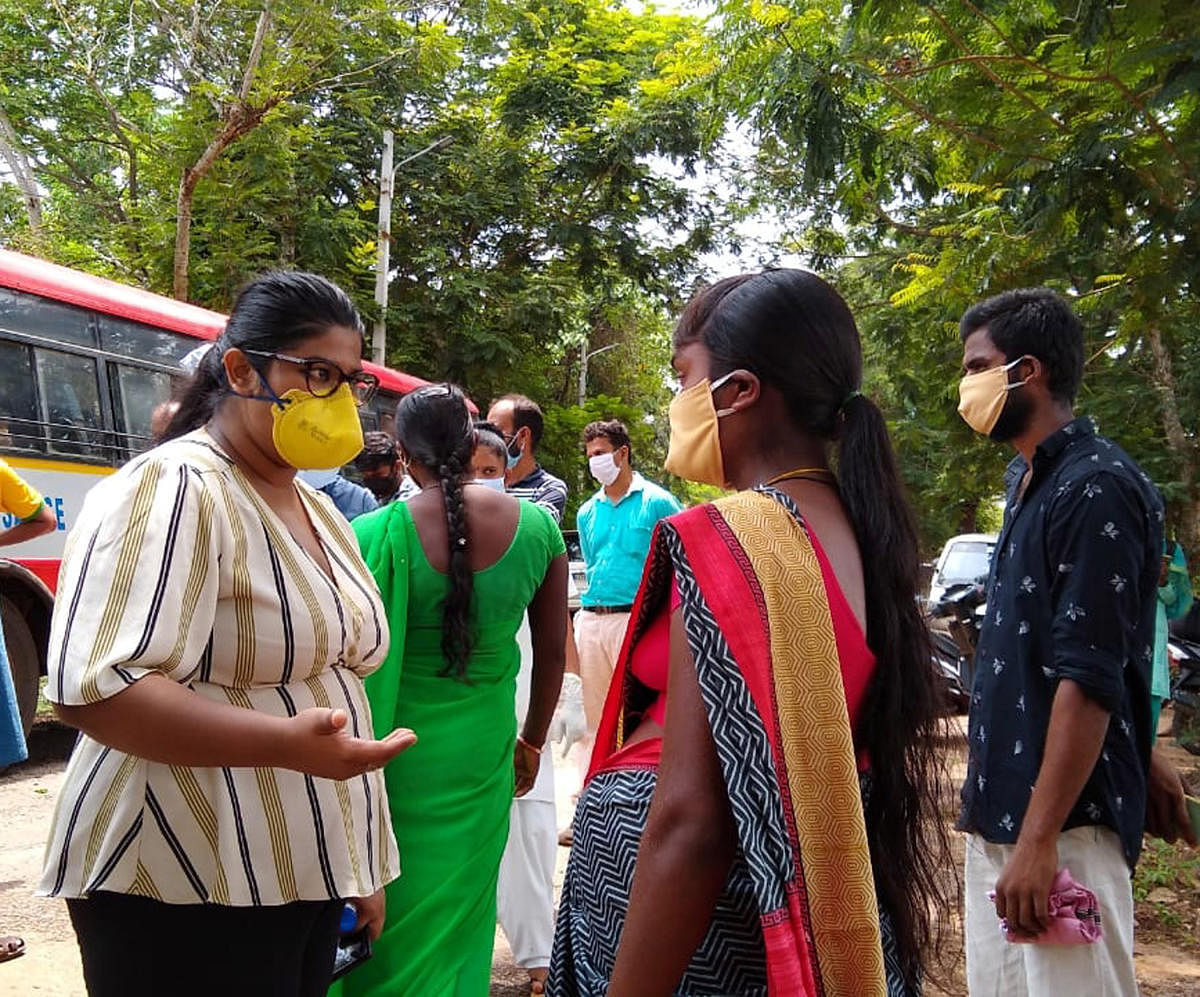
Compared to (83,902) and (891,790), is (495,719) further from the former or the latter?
(891,790)

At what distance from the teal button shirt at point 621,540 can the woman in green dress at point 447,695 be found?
256 cm

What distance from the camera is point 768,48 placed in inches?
229

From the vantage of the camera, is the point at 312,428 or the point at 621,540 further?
the point at 621,540

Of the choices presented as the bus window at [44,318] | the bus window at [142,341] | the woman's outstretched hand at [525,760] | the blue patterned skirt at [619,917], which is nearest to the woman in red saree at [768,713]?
the blue patterned skirt at [619,917]

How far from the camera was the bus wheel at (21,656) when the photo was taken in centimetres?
673

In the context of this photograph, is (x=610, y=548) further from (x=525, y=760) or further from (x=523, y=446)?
(x=525, y=760)

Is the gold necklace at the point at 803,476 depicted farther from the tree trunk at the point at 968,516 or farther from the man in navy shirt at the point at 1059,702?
the tree trunk at the point at 968,516

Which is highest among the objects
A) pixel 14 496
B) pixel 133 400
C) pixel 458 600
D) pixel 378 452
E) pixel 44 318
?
pixel 44 318

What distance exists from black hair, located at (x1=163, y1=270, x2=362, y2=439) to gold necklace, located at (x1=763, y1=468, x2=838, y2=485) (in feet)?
3.10

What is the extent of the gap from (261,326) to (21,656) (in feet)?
19.1

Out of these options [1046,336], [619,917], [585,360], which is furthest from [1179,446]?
[585,360]

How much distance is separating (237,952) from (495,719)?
4.18 feet

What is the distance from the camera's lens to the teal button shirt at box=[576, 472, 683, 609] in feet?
18.4

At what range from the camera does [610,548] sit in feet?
18.7
